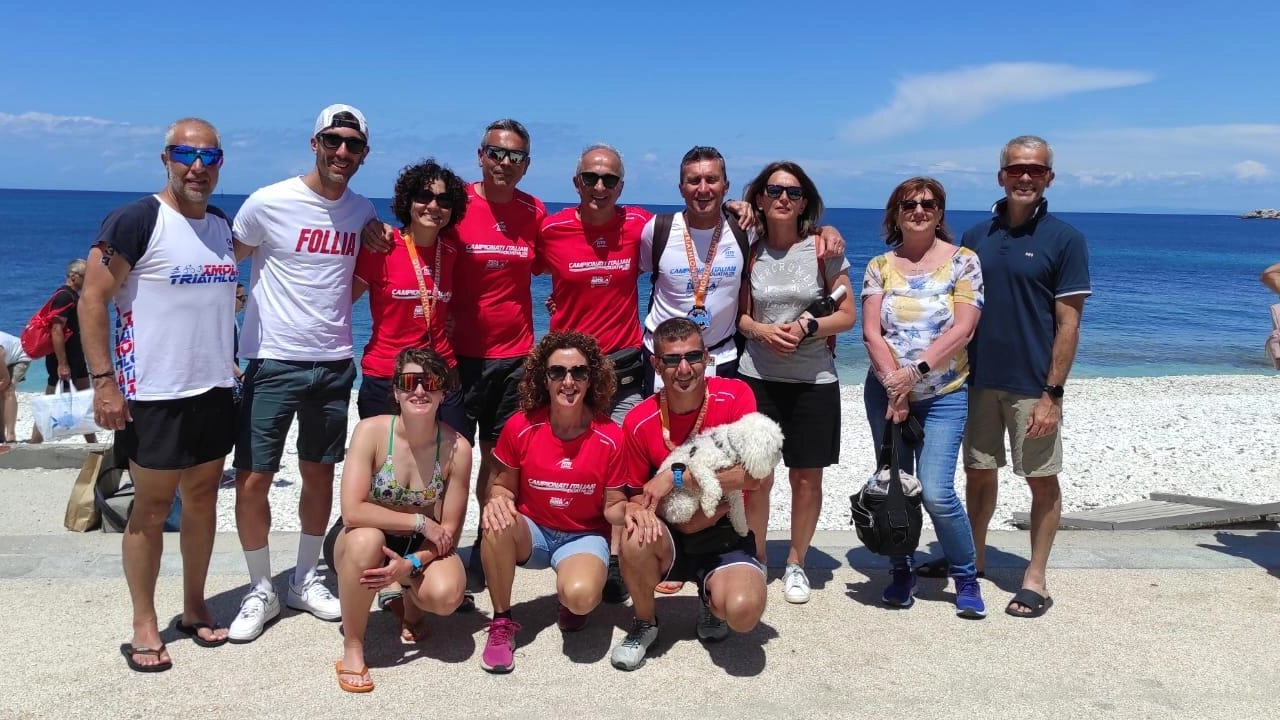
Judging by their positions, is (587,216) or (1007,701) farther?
(587,216)

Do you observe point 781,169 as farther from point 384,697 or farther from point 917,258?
point 384,697

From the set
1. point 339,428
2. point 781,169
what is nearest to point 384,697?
point 339,428

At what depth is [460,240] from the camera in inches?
194

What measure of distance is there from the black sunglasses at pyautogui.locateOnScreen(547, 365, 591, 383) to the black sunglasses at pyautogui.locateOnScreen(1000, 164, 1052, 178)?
239 cm

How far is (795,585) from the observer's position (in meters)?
4.92

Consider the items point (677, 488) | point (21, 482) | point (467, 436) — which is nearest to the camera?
point (677, 488)

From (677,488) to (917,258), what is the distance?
1.77 metres

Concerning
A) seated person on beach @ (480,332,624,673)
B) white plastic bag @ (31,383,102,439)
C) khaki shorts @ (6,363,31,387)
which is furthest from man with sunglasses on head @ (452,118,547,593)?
khaki shorts @ (6,363,31,387)

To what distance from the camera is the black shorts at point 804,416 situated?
4.93 m

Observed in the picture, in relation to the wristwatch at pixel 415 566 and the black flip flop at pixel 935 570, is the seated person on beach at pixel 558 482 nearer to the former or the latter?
the wristwatch at pixel 415 566

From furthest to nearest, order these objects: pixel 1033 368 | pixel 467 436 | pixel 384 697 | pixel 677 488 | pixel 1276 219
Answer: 1. pixel 1276 219
2. pixel 467 436
3. pixel 1033 368
4. pixel 677 488
5. pixel 384 697

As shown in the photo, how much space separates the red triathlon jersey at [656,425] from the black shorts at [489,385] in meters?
0.88

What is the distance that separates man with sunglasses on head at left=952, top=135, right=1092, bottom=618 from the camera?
464cm

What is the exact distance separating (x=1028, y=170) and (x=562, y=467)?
2.75 meters
